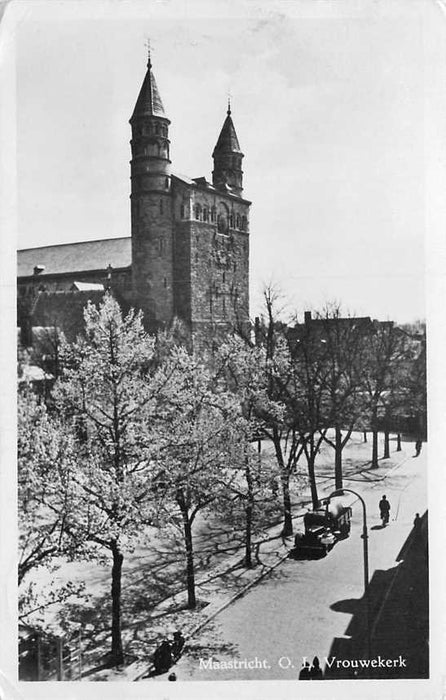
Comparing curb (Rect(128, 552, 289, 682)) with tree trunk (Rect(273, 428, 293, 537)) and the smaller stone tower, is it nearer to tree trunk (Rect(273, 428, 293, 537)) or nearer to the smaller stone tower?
tree trunk (Rect(273, 428, 293, 537))

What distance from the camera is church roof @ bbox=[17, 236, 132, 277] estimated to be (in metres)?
3.84

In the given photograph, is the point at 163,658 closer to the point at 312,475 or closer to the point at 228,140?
the point at 312,475

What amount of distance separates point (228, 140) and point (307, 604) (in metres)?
3.14

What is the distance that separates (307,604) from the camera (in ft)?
12.9

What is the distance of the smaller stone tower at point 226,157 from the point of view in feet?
12.8

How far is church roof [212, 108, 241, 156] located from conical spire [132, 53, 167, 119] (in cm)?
43

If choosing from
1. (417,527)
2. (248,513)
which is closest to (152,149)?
(248,513)

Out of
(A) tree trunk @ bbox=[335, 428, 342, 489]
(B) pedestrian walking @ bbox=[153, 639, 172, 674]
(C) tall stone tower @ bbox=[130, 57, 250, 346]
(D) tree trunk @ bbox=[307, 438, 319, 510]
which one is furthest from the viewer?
(D) tree trunk @ bbox=[307, 438, 319, 510]

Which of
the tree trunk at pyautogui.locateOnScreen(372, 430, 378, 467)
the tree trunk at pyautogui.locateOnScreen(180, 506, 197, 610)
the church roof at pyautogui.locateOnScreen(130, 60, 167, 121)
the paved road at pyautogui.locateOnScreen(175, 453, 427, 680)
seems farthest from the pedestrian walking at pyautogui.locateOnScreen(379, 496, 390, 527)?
the church roof at pyautogui.locateOnScreen(130, 60, 167, 121)

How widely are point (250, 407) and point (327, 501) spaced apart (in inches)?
34.5

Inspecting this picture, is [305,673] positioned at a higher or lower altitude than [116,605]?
lower

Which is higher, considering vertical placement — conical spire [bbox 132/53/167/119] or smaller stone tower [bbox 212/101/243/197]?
conical spire [bbox 132/53/167/119]

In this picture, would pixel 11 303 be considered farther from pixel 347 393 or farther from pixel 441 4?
pixel 441 4

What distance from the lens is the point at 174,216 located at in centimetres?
423
